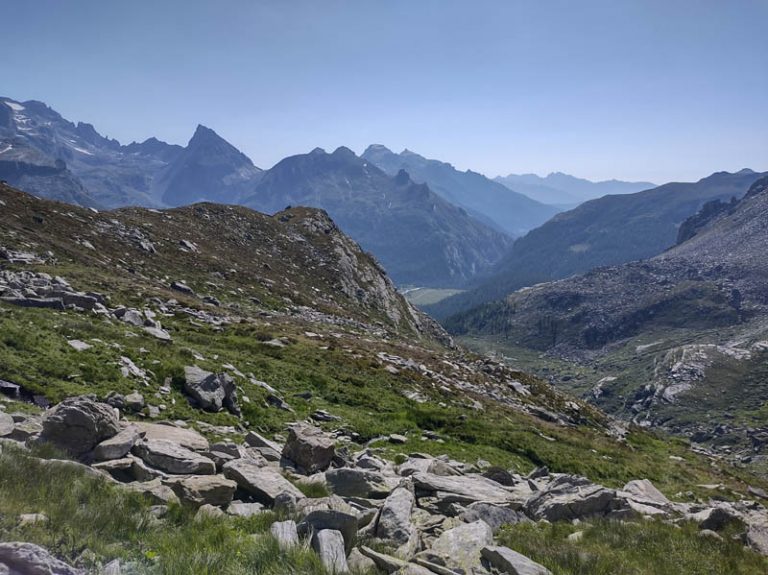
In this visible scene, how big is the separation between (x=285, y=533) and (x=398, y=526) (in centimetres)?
289

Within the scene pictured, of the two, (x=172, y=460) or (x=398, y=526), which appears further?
(x=172, y=460)

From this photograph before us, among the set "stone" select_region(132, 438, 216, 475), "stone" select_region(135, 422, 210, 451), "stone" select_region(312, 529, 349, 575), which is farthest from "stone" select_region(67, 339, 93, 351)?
"stone" select_region(312, 529, 349, 575)

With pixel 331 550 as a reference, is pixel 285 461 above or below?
below

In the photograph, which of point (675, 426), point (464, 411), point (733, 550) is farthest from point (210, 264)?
point (675, 426)

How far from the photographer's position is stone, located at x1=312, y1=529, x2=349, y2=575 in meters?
7.53

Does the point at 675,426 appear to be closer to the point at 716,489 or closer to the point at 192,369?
the point at 716,489

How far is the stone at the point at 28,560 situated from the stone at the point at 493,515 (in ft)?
29.1

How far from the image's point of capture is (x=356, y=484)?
13.2 meters

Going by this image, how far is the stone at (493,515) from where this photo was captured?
12094mm

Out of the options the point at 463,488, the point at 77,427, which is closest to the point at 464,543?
the point at 463,488

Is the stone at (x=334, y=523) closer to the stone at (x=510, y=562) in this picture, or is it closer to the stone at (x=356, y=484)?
the stone at (x=510, y=562)

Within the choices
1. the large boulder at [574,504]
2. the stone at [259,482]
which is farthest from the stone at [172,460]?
the large boulder at [574,504]

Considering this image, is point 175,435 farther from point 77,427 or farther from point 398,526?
point 398,526

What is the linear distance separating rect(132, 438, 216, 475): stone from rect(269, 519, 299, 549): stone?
3.86 meters
